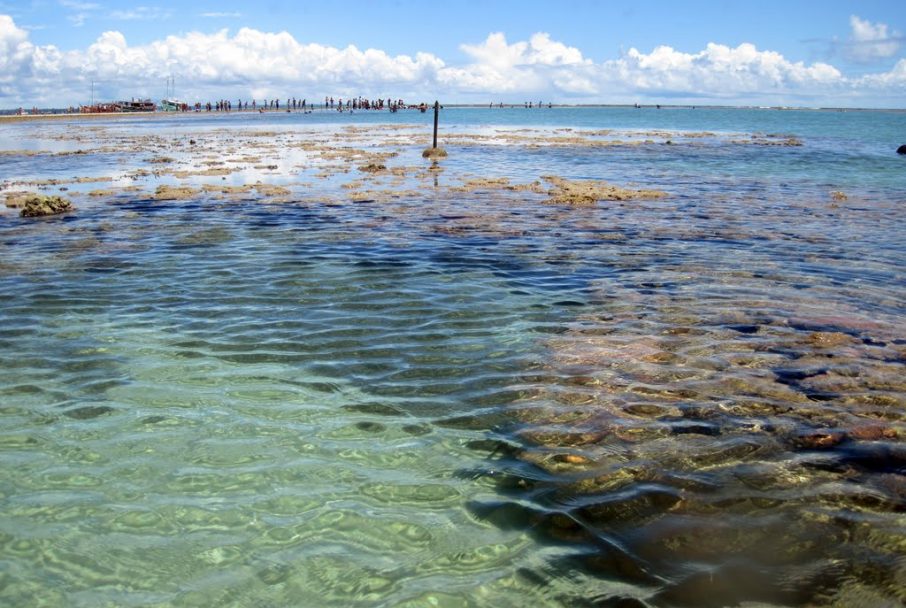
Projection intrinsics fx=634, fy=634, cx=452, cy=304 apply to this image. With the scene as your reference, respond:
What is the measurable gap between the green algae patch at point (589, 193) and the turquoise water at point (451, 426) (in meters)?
7.68

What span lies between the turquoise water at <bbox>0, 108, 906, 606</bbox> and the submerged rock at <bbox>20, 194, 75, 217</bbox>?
533cm

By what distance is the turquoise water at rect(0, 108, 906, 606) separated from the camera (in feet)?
13.6

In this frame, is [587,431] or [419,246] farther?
[419,246]

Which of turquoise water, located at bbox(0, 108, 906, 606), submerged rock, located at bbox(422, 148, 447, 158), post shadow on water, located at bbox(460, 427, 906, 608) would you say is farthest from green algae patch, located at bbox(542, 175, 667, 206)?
post shadow on water, located at bbox(460, 427, 906, 608)

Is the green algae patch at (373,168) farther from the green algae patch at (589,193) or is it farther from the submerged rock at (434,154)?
the green algae patch at (589,193)

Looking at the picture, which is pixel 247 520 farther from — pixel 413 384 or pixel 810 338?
pixel 810 338

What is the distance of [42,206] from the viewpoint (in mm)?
18734

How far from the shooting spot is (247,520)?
182 inches

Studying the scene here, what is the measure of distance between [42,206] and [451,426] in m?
18.0

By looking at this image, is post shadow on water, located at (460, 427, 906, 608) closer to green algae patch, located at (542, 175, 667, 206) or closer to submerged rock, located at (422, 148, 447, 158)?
green algae patch, located at (542, 175, 667, 206)

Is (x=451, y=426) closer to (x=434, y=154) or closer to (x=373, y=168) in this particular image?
(x=373, y=168)

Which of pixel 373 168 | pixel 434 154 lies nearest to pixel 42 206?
pixel 373 168

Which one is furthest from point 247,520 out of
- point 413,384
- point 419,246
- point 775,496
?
point 419,246

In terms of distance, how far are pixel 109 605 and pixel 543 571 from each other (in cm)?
268
